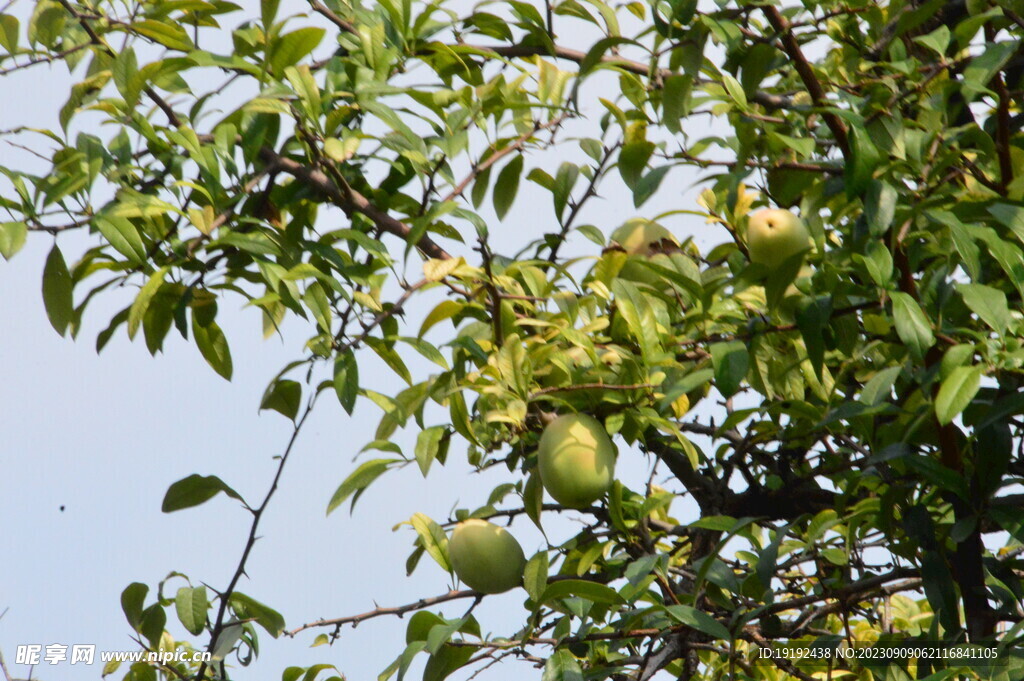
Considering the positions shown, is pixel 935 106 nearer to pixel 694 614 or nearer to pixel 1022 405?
pixel 1022 405

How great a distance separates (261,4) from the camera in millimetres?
1036

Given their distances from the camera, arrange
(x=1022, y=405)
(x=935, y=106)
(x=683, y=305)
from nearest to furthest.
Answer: (x=1022, y=405)
(x=935, y=106)
(x=683, y=305)

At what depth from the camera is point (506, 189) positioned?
50.6 inches

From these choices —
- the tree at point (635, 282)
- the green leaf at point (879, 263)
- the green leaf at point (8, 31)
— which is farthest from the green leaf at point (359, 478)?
the green leaf at point (8, 31)

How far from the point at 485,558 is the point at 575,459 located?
18cm

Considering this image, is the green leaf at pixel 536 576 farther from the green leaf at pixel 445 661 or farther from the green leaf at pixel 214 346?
the green leaf at pixel 214 346

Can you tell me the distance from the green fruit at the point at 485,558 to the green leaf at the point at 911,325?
1.61 feet

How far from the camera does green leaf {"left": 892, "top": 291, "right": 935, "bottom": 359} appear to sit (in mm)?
805

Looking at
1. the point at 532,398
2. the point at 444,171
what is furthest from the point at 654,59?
the point at 532,398

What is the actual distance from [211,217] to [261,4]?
8.8 inches

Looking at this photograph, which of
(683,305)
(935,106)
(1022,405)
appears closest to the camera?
(1022,405)

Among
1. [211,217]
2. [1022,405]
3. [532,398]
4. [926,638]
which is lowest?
[926,638]

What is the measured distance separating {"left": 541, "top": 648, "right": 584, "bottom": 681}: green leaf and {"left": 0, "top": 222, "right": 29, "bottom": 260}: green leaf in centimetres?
65

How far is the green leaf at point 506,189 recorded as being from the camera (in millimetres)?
1281
